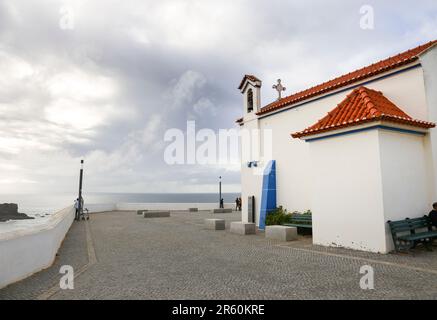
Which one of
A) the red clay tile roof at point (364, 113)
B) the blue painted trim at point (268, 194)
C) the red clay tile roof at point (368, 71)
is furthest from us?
the blue painted trim at point (268, 194)

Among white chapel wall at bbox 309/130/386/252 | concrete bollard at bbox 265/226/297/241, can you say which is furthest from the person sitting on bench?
concrete bollard at bbox 265/226/297/241

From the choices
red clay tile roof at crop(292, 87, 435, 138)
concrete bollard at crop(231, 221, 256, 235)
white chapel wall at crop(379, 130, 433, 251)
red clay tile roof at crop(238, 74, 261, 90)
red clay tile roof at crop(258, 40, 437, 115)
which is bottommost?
concrete bollard at crop(231, 221, 256, 235)

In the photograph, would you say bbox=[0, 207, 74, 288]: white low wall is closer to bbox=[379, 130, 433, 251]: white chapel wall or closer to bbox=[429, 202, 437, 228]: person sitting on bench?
bbox=[379, 130, 433, 251]: white chapel wall

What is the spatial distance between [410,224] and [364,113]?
12.5 ft

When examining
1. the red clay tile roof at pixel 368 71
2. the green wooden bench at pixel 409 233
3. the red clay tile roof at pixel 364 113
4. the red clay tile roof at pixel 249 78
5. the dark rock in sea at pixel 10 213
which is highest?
the red clay tile roof at pixel 249 78

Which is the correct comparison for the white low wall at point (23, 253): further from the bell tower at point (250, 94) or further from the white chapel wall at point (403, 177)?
the bell tower at point (250, 94)

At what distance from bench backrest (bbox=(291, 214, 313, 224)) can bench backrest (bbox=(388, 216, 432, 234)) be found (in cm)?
409

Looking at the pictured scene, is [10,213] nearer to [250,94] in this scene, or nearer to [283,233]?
[250,94]

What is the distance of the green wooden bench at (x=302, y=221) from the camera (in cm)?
1292

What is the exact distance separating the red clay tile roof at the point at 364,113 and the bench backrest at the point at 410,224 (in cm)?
316

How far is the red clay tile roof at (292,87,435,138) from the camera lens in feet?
30.9

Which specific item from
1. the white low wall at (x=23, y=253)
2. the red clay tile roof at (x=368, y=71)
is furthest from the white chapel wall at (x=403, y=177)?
the white low wall at (x=23, y=253)
